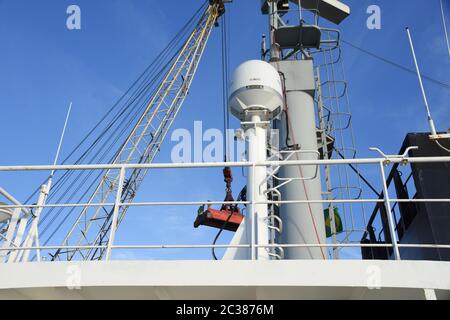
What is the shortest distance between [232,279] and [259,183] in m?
1.81

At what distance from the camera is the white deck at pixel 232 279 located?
3154mm

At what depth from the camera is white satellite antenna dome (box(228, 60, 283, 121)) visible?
5453 millimetres

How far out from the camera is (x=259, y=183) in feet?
15.9

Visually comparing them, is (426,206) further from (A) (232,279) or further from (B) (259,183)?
(A) (232,279)

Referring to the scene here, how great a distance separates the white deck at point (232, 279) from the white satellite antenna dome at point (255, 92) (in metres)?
2.78

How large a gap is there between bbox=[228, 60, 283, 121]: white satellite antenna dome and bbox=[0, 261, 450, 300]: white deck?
2.78 m

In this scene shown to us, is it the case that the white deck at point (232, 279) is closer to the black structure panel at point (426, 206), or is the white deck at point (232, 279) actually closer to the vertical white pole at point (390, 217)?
the vertical white pole at point (390, 217)

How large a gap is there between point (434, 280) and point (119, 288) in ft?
8.98

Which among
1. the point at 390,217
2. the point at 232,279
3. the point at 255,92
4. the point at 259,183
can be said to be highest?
the point at 255,92

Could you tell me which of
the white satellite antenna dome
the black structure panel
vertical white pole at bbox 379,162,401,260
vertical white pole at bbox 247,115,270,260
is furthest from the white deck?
the black structure panel

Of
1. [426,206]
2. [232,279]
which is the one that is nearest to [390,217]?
[232,279]

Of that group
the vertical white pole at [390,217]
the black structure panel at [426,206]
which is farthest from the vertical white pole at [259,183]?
the black structure panel at [426,206]

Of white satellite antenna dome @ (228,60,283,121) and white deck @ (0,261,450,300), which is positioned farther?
white satellite antenna dome @ (228,60,283,121)

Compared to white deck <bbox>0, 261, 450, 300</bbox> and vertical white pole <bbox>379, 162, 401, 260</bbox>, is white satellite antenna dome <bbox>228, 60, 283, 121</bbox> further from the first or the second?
white deck <bbox>0, 261, 450, 300</bbox>
